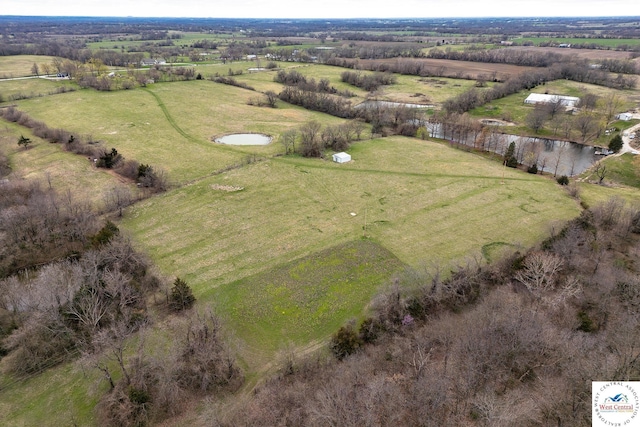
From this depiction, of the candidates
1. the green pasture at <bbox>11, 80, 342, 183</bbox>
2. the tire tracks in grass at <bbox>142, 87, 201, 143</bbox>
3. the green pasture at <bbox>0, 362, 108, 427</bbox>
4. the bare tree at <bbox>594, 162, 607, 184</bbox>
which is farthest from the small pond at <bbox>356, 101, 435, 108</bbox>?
the green pasture at <bbox>0, 362, 108, 427</bbox>

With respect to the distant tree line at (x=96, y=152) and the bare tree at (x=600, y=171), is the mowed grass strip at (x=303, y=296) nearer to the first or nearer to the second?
the distant tree line at (x=96, y=152)

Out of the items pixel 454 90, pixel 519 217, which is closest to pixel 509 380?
pixel 519 217

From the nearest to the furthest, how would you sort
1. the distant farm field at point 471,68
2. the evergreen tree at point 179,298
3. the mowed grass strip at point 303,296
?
the mowed grass strip at point 303,296 → the evergreen tree at point 179,298 → the distant farm field at point 471,68

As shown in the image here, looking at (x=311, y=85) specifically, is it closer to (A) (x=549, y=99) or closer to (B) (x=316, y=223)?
(A) (x=549, y=99)

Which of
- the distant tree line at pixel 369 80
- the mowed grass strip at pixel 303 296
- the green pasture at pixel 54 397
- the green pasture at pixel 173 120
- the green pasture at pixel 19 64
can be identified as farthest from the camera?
the green pasture at pixel 19 64

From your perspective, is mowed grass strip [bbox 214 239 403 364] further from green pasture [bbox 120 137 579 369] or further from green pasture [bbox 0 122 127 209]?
green pasture [bbox 0 122 127 209]

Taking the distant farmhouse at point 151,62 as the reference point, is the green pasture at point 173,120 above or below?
below

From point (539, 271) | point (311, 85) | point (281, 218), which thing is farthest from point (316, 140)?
point (311, 85)

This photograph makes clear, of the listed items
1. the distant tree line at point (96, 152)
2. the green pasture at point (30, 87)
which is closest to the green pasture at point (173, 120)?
the distant tree line at point (96, 152)
